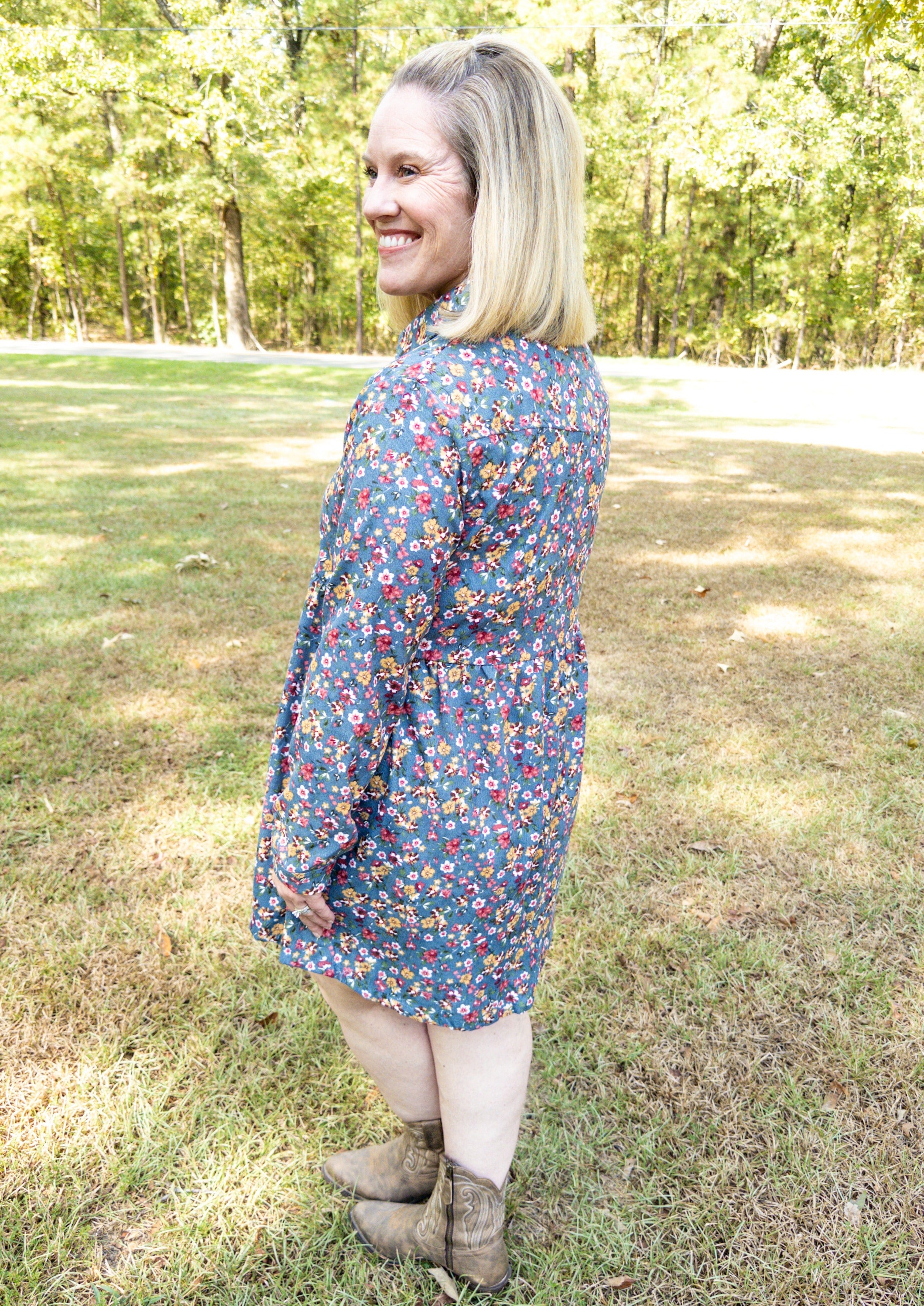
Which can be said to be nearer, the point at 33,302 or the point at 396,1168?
the point at 396,1168

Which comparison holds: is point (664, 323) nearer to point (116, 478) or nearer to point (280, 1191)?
point (116, 478)

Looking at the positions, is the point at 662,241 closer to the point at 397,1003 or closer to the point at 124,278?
the point at 124,278

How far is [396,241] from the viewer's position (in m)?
1.31

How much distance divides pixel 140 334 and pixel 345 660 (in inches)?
1524

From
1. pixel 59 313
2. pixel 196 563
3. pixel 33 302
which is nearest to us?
pixel 196 563

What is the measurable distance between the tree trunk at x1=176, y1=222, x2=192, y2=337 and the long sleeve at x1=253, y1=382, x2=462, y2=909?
94.1 feet

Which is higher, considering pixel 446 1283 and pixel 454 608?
pixel 454 608

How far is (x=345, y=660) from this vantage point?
117cm

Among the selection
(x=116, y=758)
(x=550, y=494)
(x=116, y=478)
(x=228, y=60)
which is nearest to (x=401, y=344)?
(x=550, y=494)

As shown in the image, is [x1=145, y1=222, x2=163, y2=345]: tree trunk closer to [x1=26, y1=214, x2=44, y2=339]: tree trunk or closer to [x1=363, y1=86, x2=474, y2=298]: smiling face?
[x1=26, y1=214, x2=44, y2=339]: tree trunk

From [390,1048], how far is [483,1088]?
0.18 meters

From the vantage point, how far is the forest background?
65.2ft

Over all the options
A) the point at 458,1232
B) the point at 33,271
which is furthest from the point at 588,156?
the point at 33,271

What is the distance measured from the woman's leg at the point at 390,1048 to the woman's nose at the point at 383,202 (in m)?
1.23
